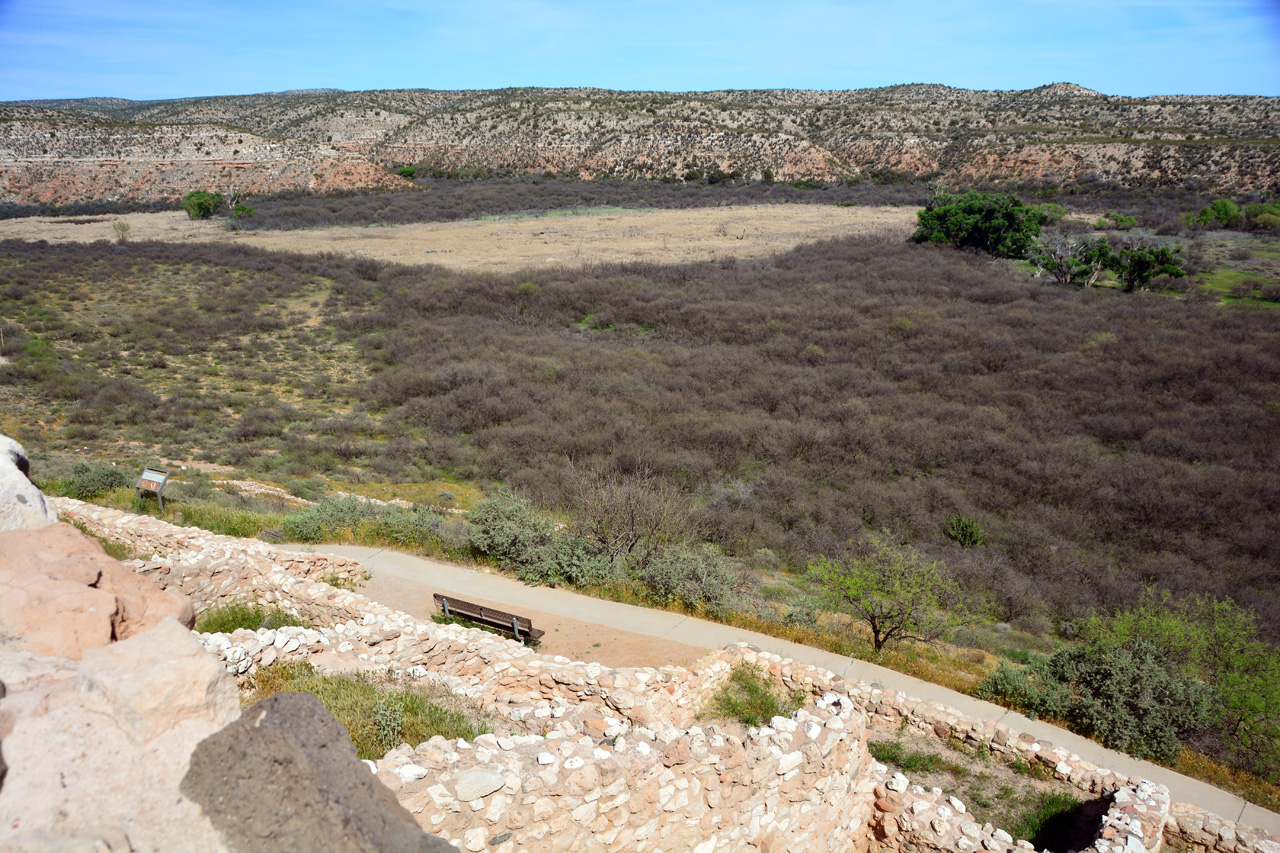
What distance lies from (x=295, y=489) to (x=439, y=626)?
9.73 m

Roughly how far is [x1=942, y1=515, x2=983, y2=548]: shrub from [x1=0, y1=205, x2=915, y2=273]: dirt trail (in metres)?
29.4

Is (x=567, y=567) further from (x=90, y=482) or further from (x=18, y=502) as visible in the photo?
(x=90, y=482)

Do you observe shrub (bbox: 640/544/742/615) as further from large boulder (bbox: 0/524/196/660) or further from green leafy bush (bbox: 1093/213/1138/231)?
green leafy bush (bbox: 1093/213/1138/231)

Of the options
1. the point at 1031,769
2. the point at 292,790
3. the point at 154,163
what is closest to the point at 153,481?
the point at 292,790

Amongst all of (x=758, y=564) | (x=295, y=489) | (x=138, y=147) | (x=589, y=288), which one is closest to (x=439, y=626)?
(x=758, y=564)

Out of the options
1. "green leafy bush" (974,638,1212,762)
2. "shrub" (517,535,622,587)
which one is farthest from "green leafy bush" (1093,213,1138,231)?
"shrub" (517,535,622,587)

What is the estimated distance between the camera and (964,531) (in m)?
14.8

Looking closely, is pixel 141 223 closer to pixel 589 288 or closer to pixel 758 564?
pixel 589 288

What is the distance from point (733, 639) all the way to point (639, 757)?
15.4 ft

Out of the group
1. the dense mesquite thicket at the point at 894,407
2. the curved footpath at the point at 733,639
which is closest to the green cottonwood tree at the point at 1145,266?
the dense mesquite thicket at the point at 894,407

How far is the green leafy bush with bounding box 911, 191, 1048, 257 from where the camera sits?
4125cm

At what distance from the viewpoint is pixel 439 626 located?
8711 millimetres

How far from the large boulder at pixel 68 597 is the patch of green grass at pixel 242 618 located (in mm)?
4904

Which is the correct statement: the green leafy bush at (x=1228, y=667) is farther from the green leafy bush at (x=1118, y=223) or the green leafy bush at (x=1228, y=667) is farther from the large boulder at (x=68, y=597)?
the green leafy bush at (x=1118, y=223)
